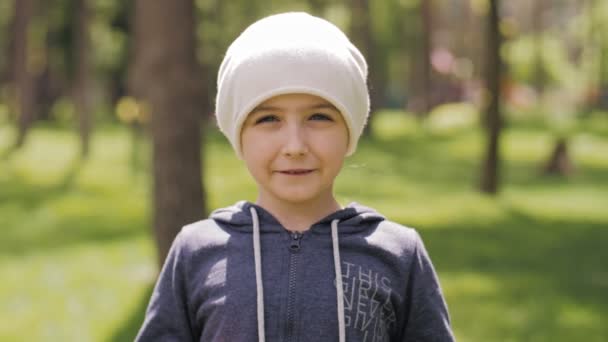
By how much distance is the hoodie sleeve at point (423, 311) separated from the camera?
2.77m

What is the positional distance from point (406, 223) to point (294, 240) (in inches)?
362

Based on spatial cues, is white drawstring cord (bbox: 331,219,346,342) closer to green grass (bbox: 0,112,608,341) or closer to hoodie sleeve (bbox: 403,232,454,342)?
hoodie sleeve (bbox: 403,232,454,342)

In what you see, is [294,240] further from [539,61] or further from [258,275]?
[539,61]

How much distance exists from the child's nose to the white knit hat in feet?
0.30

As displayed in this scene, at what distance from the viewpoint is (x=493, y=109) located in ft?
45.6

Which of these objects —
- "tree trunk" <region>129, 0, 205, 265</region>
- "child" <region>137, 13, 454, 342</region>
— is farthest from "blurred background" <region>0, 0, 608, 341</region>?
"child" <region>137, 13, 454, 342</region>

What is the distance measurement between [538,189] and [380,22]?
79.9 feet

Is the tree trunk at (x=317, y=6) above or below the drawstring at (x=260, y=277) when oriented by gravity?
above

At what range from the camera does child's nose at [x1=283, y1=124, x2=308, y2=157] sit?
103 inches

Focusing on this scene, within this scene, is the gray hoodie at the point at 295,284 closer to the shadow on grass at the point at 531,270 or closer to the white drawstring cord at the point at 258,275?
the white drawstring cord at the point at 258,275

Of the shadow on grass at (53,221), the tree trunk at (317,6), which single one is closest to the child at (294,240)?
the shadow on grass at (53,221)

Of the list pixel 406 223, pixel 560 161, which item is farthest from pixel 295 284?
pixel 560 161

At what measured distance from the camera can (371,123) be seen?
2552 centimetres

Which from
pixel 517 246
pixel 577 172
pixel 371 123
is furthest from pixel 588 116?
pixel 517 246
